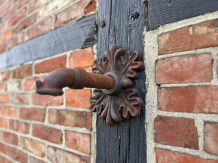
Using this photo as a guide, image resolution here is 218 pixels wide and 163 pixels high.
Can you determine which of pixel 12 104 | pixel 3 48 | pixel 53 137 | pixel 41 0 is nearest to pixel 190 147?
pixel 53 137

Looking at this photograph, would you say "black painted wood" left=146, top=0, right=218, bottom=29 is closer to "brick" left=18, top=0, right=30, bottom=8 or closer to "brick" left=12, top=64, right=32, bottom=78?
"brick" left=12, top=64, right=32, bottom=78

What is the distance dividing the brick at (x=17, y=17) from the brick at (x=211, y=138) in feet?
3.10

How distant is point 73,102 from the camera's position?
0.64 m

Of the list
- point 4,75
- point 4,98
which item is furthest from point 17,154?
point 4,75

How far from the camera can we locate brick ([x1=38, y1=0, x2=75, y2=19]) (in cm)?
69

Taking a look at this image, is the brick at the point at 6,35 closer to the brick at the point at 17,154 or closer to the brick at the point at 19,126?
the brick at the point at 19,126

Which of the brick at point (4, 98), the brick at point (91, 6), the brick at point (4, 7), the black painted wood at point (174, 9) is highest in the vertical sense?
the brick at point (4, 7)

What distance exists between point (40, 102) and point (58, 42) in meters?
0.27

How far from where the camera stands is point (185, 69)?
1.28 feet

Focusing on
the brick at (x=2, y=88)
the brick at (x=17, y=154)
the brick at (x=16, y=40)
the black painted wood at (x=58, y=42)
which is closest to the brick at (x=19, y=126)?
the brick at (x=17, y=154)

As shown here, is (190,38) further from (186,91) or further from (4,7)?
(4,7)

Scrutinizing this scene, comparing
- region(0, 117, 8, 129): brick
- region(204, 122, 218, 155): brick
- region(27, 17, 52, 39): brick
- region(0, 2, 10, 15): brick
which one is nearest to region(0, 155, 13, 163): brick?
region(0, 117, 8, 129): brick

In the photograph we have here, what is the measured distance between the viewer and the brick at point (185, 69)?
36cm

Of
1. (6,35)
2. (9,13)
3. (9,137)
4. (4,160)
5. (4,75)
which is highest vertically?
(9,13)
